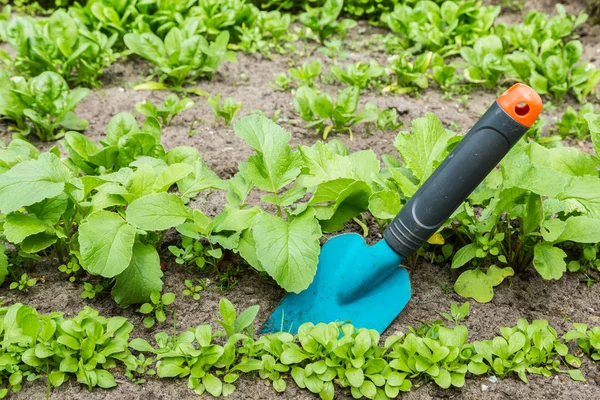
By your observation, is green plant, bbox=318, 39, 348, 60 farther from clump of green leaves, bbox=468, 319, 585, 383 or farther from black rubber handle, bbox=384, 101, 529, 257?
clump of green leaves, bbox=468, 319, 585, 383

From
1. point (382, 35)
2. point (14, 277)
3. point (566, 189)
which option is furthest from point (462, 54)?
point (14, 277)

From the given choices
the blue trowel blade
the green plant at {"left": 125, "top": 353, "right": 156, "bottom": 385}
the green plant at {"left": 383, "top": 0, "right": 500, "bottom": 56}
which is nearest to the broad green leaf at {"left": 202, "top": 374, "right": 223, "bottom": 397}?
the green plant at {"left": 125, "top": 353, "right": 156, "bottom": 385}

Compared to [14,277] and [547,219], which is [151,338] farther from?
[547,219]

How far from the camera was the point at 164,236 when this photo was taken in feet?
8.26

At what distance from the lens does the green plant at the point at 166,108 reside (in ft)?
10.2

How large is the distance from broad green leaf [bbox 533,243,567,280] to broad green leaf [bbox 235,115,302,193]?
34.0 inches

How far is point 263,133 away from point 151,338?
0.78m

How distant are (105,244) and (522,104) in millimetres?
1304

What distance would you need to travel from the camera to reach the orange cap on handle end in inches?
72.6

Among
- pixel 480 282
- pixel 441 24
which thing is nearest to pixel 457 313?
pixel 480 282

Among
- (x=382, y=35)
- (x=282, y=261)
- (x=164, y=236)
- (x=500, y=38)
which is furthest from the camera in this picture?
(x=382, y=35)

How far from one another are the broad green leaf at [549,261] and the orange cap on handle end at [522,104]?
61 centimetres

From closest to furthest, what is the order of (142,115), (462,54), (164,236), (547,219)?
(547,219), (164,236), (142,115), (462,54)

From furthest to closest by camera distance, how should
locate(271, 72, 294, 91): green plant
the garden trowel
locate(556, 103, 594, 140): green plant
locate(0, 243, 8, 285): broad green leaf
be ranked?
locate(271, 72, 294, 91): green plant → locate(556, 103, 594, 140): green plant → locate(0, 243, 8, 285): broad green leaf → the garden trowel
